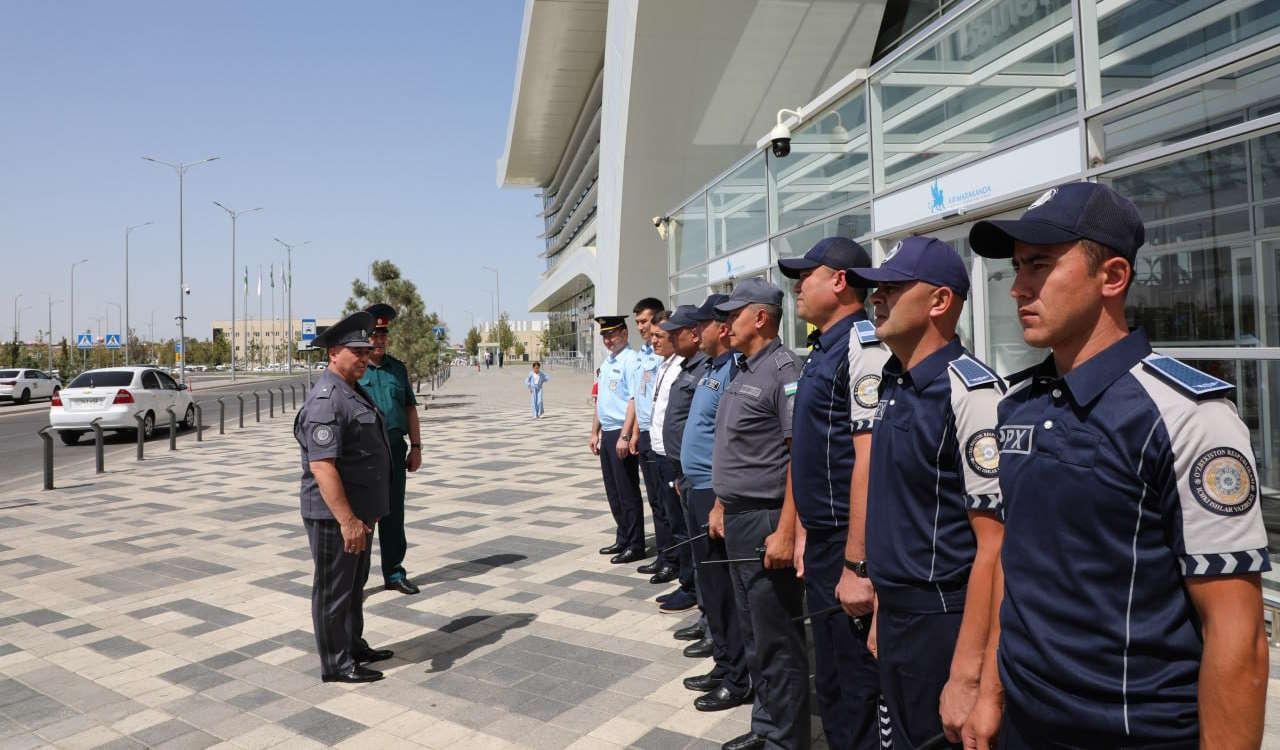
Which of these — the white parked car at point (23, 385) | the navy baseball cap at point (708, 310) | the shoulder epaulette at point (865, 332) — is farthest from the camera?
the white parked car at point (23, 385)

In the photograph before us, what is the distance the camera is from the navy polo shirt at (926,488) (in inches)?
85.1

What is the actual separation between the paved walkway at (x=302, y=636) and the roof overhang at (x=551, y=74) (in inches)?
1063

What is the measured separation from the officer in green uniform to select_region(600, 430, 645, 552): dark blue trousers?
1.67m

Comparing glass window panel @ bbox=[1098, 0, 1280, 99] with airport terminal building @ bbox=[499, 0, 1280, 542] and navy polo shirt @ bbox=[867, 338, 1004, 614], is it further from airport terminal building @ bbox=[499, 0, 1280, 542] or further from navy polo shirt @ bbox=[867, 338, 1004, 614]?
navy polo shirt @ bbox=[867, 338, 1004, 614]

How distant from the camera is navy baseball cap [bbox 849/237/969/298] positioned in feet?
7.91

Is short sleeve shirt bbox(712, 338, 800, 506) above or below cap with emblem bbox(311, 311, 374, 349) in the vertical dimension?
below

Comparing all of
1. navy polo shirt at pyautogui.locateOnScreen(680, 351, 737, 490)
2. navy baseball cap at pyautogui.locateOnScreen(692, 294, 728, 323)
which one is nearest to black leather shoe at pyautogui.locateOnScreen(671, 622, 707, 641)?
navy polo shirt at pyautogui.locateOnScreen(680, 351, 737, 490)

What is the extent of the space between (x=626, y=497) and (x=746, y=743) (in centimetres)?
352

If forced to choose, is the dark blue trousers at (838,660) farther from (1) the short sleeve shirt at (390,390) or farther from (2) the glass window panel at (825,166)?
(2) the glass window panel at (825,166)

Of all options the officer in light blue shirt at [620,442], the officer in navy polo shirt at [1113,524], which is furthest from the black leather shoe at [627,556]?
the officer in navy polo shirt at [1113,524]

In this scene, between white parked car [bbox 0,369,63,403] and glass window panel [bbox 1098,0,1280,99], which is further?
white parked car [bbox 0,369,63,403]

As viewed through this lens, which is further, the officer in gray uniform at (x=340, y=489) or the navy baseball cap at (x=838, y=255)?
the officer in gray uniform at (x=340, y=489)

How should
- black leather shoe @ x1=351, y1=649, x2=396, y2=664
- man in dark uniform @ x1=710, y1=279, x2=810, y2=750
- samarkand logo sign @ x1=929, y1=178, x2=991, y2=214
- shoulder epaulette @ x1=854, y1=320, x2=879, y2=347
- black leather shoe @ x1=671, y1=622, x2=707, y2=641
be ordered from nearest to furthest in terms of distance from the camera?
shoulder epaulette @ x1=854, y1=320, x2=879, y2=347, man in dark uniform @ x1=710, y1=279, x2=810, y2=750, black leather shoe @ x1=351, y1=649, x2=396, y2=664, black leather shoe @ x1=671, y1=622, x2=707, y2=641, samarkand logo sign @ x1=929, y1=178, x2=991, y2=214

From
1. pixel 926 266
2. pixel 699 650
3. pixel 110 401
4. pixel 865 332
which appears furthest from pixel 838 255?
pixel 110 401
